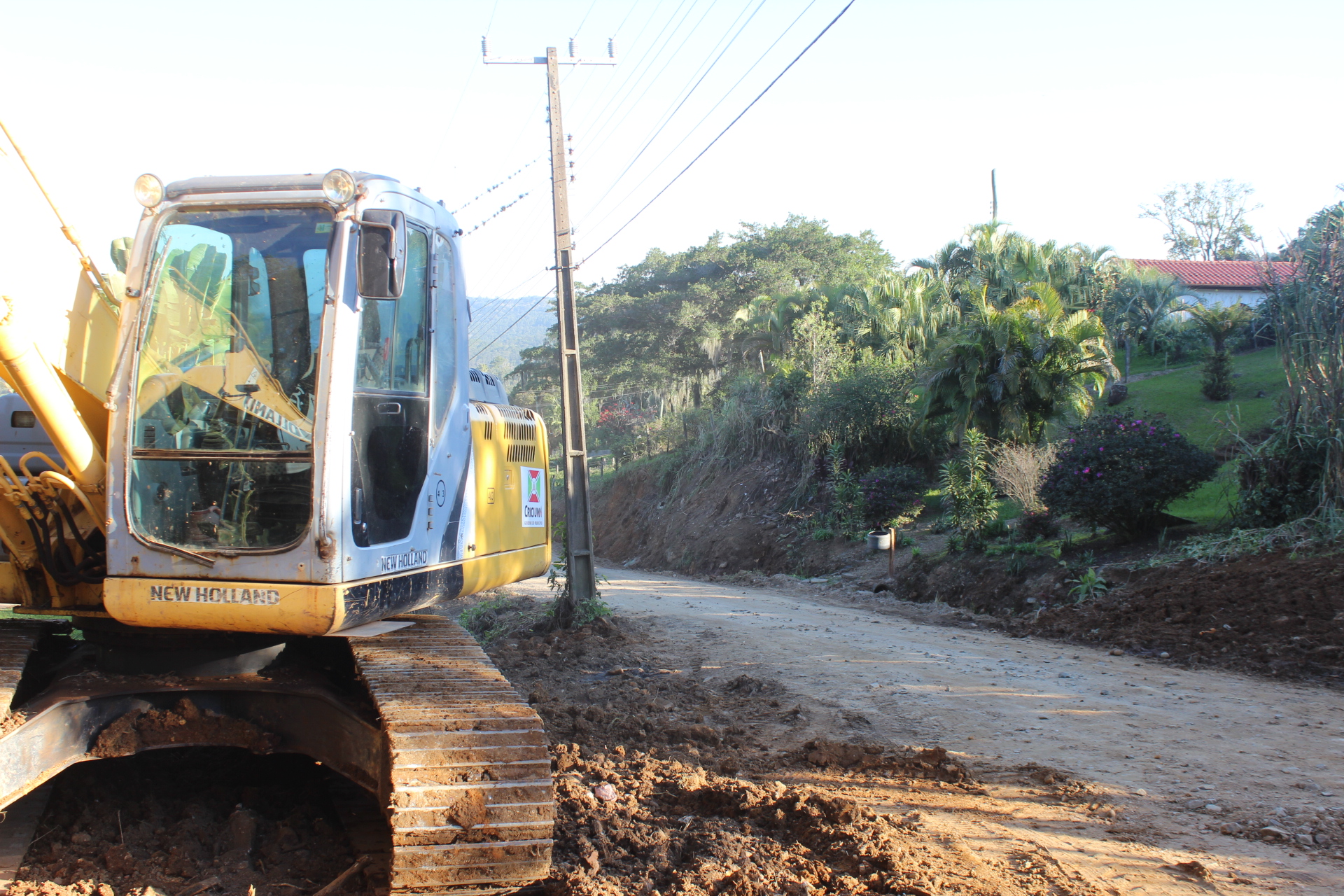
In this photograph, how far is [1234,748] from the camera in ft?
19.9

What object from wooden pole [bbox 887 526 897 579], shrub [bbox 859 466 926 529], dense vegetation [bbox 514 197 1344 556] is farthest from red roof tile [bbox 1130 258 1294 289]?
wooden pole [bbox 887 526 897 579]

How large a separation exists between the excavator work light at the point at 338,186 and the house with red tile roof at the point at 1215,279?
1615 inches

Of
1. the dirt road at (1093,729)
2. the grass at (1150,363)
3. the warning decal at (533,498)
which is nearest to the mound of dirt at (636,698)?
the dirt road at (1093,729)

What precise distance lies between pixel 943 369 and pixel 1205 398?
10.5m

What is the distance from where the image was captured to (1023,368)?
1712cm

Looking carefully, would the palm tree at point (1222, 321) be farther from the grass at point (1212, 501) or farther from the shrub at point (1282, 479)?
the shrub at point (1282, 479)

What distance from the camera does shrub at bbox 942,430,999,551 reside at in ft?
46.8

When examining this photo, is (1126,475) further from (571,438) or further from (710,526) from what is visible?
(710,526)

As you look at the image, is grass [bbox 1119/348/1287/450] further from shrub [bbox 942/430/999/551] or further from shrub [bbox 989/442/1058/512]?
shrub [bbox 942/430/999/551]

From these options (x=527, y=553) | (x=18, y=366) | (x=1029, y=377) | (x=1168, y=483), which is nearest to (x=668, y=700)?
(x=527, y=553)

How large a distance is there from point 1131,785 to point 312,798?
4.62m

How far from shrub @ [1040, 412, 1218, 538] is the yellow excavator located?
9.71 m

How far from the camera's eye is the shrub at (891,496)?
18.2 metres

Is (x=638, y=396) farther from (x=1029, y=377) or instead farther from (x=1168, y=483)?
(x=1168, y=483)
